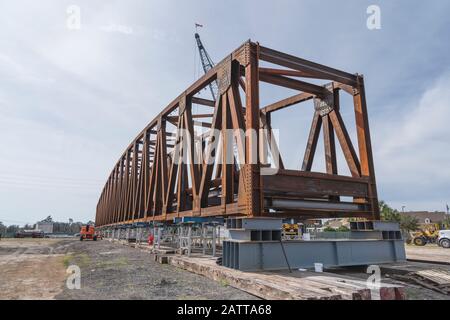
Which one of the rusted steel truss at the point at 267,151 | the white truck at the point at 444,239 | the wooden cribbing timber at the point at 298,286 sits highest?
the rusted steel truss at the point at 267,151

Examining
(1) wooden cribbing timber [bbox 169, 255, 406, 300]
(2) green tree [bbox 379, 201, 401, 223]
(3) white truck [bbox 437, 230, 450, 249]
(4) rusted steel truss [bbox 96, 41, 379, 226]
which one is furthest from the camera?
(2) green tree [bbox 379, 201, 401, 223]

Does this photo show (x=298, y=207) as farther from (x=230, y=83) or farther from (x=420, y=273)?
(x=230, y=83)

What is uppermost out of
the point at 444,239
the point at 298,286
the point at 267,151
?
the point at 267,151

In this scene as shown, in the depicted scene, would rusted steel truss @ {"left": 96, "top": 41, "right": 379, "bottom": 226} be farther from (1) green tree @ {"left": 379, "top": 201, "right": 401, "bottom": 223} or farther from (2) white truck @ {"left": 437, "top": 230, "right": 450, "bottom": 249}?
(1) green tree @ {"left": 379, "top": 201, "right": 401, "bottom": 223}

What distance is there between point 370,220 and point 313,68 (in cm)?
659

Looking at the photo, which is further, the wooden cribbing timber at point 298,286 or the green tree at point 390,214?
the green tree at point 390,214

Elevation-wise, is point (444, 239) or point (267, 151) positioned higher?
point (267, 151)

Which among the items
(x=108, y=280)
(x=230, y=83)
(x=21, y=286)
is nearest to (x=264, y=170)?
(x=230, y=83)

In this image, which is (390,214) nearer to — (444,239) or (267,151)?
(444,239)

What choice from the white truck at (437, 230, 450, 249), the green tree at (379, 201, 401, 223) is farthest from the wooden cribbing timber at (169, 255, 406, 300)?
the green tree at (379, 201, 401, 223)

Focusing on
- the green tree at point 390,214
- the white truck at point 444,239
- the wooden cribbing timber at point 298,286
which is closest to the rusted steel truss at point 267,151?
the wooden cribbing timber at point 298,286

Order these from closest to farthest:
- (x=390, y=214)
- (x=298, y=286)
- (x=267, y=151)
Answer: (x=298, y=286) → (x=267, y=151) → (x=390, y=214)

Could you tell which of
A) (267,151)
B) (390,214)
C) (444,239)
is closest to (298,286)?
(267,151)

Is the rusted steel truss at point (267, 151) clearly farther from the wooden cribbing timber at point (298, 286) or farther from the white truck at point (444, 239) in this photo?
the white truck at point (444, 239)
